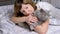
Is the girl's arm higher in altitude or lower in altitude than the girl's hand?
lower

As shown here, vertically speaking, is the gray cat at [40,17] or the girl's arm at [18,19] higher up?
the gray cat at [40,17]

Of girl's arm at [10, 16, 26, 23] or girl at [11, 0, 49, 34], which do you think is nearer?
girl at [11, 0, 49, 34]

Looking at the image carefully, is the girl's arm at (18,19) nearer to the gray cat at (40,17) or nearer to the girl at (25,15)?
the girl at (25,15)

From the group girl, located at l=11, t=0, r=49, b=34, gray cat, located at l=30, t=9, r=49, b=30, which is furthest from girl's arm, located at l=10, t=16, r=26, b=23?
gray cat, located at l=30, t=9, r=49, b=30

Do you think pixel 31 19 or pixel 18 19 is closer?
pixel 31 19

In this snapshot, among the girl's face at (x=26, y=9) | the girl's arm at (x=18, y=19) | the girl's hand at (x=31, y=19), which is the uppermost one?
the girl's face at (x=26, y=9)

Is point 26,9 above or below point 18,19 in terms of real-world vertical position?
above

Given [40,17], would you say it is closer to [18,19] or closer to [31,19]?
[31,19]

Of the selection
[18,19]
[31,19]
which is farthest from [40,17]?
[18,19]

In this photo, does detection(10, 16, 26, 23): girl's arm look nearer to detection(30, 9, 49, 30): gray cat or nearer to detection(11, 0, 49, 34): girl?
detection(11, 0, 49, 34): girl

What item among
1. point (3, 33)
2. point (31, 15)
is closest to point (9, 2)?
point (31, 15)

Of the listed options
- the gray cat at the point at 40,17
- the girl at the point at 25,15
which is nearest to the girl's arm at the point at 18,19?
the girl at the point at 25,15

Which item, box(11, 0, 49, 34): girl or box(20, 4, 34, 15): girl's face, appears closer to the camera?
box(11, 0, 49, 34): girl

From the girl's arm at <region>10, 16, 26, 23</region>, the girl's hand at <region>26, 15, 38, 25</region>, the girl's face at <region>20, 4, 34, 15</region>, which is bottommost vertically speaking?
the girl's arm at <region>10, 16, 26, 23</region>
